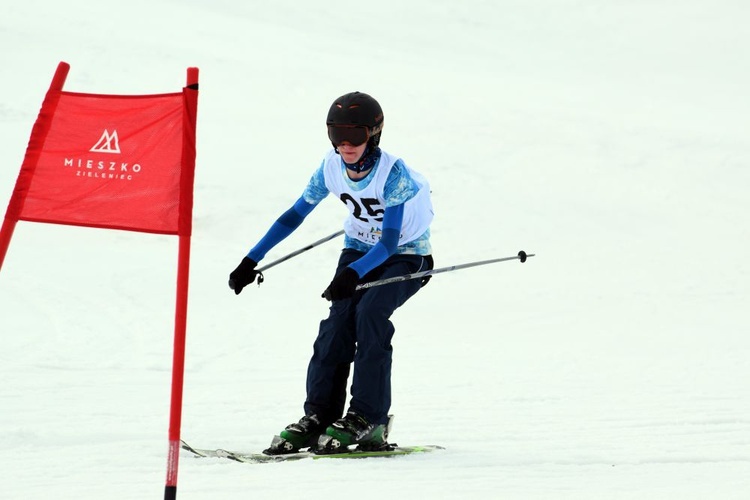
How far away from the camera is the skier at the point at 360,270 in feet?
16.4

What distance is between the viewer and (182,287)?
11.6 ft

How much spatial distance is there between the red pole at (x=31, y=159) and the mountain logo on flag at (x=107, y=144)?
0.20 metres

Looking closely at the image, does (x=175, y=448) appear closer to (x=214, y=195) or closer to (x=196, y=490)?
(x=196, y=490)

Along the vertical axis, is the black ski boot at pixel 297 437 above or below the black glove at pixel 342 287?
below

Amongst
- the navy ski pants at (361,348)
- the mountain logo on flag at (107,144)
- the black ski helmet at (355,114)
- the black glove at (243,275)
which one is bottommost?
the navy ski pants at (361,348)

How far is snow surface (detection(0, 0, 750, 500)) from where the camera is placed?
4938 mm

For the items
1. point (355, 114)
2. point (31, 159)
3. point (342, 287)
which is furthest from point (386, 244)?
point (31, 159)

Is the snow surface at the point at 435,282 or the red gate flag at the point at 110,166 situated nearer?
the red gate flag at the point at 110,166

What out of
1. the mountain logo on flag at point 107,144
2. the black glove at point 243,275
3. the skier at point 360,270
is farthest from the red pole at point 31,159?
the black glove at point 243,275

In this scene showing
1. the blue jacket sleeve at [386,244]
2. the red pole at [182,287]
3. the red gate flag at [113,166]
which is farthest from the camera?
the blue jacket sleeve at [386,244]

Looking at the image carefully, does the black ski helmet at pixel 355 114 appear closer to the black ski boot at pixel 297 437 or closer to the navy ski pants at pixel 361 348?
the navy ski pants at pixel 361 348

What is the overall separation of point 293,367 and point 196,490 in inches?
168

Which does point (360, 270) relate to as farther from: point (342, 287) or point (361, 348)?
point (361, 348)

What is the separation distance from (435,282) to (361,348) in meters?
7.38
